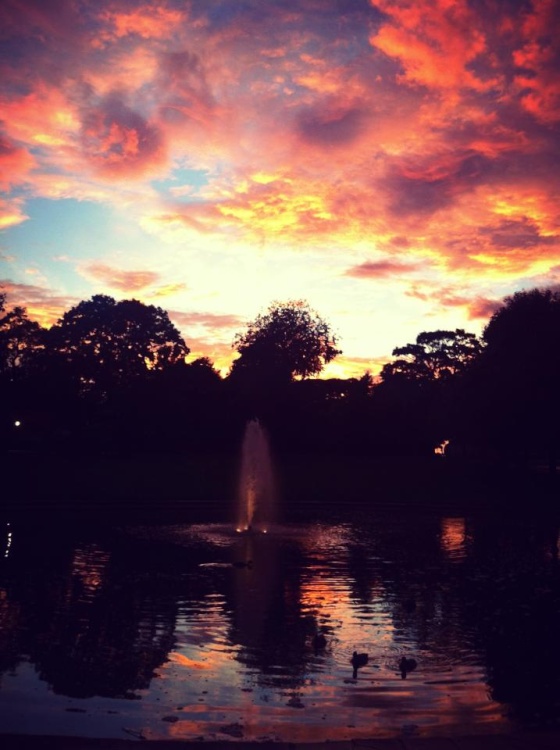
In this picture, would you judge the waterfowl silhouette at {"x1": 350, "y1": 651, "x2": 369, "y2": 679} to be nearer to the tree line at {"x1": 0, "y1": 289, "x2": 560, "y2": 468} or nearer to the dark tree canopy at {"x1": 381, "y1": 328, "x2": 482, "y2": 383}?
the tree line at {"x1": 0, "y1": 289, "x2": 560, "y2": 468}

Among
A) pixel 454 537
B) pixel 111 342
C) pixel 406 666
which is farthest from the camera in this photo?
pixel 111 342

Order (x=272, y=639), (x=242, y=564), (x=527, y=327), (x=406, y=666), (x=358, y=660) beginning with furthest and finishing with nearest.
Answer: (x=527, y=327) < (x=242, y=564) < (x=272, y=639) < (x=358, y=660) < (x=406, y=666)

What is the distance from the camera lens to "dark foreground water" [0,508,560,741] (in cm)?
748

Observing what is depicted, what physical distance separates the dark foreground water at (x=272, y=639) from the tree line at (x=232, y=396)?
32.6 m

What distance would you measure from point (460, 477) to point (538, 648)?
→ 40.8 m

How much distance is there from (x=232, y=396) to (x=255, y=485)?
25.9 meters

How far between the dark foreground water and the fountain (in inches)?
296

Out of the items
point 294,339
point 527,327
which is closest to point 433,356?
point 294,339

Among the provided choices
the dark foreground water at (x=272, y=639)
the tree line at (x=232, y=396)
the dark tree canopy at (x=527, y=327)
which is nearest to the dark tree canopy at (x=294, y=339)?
the tree line at (x=232, y=396)

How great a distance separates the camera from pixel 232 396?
67438 mm

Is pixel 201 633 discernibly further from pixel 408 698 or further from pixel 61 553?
pixel 61 553

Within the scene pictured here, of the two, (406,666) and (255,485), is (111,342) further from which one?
(406,666)

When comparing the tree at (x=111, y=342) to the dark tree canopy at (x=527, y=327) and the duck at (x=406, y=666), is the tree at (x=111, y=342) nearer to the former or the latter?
the dark tree canopy at (x=527, y=327)

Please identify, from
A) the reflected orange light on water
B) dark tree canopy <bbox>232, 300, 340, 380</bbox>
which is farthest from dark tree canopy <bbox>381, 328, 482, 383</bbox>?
the reflected orange light on water
